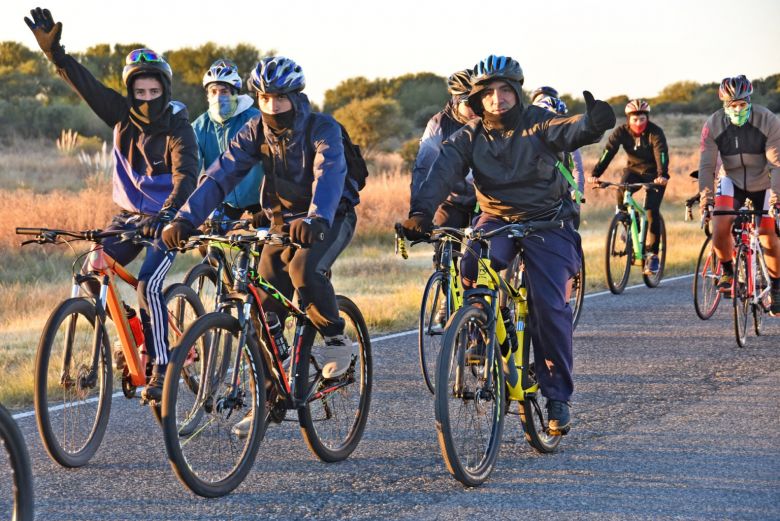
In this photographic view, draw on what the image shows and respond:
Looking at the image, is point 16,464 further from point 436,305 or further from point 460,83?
point 460,83

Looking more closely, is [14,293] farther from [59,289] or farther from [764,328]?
[764,328]

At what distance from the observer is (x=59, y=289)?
14.5m

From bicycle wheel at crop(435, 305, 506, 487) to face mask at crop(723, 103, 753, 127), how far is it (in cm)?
560

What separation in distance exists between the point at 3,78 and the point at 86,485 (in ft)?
175

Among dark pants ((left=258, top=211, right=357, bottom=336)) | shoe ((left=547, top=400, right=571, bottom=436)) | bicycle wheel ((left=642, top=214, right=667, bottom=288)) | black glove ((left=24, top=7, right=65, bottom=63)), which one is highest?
black glove ((left=24, top=7, right=65, bottom=63))

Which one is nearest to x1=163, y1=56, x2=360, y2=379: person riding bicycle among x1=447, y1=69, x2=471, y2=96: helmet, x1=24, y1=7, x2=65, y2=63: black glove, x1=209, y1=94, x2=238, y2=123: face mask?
x1=24, y1=7, x2=65, y2=63: black glove

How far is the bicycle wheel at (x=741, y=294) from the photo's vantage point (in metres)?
10.4

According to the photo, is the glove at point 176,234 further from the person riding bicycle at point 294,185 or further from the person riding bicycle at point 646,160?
the person riding bicycle at point 646,160

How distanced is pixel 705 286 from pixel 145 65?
6.78 metres

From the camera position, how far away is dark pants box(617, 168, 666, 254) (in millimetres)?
14805

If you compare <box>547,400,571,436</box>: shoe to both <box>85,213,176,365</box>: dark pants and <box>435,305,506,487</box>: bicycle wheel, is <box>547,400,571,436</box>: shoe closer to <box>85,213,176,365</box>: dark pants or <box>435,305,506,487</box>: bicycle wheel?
<box>435,305,506,487</box>: bicycle wheel

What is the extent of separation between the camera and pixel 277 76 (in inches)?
240

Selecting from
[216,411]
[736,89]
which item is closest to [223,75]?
[216,411]

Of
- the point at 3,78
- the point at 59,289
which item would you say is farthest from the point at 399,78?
the point at 59,289
